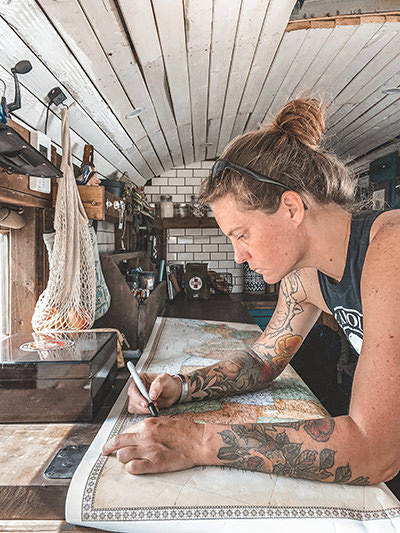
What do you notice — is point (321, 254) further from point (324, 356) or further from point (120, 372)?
point (324, 356)

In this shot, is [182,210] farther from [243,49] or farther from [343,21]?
[343,21]

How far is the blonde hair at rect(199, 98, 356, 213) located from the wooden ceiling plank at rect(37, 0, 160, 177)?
0.66 metres

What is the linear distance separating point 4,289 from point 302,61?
174 cm

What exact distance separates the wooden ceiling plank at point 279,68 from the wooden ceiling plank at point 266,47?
28 mm

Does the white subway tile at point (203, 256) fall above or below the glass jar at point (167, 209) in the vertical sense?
below

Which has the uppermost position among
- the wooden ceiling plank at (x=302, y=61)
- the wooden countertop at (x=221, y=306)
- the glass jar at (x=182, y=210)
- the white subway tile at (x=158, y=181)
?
the wooden ceiling plank at (x=302, y=61)

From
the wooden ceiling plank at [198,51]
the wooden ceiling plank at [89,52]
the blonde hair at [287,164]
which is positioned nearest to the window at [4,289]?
the wooden ceiling plank at [89,52]

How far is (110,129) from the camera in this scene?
239 centimetres

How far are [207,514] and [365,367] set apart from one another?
0.41 metres

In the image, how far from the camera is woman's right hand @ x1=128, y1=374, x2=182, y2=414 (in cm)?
121

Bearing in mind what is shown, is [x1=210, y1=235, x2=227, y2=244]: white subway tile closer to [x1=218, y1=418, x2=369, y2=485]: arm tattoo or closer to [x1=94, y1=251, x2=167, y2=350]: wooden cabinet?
[x1=94, y1=251, x2=167, y2=350]: wooden cabinet

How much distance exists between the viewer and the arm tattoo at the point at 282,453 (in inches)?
35.0

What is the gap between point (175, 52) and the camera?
186 cm

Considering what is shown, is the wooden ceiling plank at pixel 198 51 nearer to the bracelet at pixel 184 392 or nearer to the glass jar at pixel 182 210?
the bracelet at pixel 184 392
